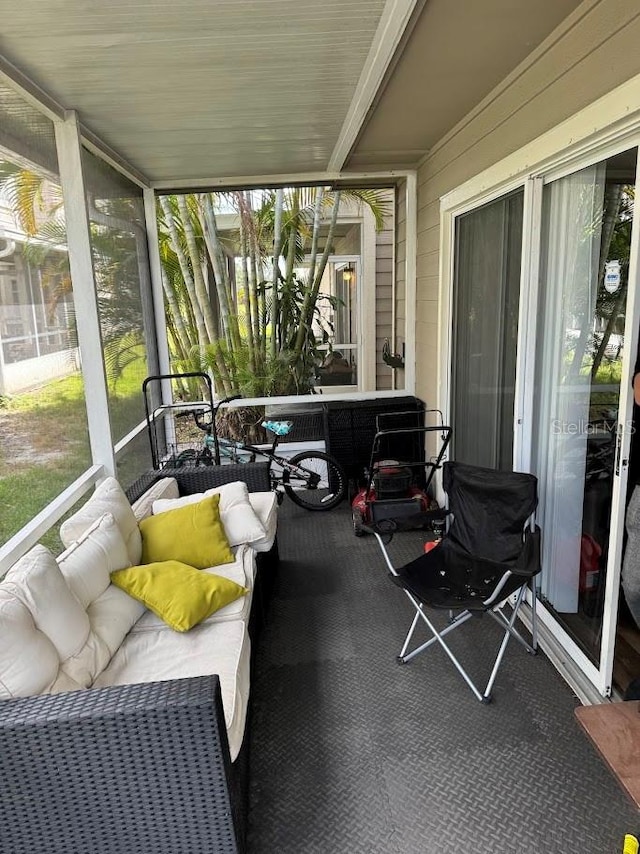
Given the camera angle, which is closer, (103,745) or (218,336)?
(103,745)

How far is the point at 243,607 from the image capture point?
2.48 metres

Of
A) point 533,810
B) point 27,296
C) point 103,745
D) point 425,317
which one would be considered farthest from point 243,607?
point 425,317

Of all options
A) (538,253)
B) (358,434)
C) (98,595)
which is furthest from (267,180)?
(98,595)

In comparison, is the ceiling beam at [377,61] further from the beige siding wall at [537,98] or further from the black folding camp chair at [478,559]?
the black folding camp chair at [478,559]

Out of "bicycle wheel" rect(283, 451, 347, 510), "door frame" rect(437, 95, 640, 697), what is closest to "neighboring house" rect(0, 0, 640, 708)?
"door frame" rect(437, 95, 640, 697)

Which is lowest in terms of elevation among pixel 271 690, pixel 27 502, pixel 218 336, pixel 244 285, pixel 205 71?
pixel 271 690

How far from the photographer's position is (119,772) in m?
1.61

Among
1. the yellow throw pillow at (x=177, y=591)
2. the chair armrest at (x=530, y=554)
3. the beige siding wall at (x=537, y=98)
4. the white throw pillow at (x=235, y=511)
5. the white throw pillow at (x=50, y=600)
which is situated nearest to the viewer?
the white throw pillow at (x=50, y=600)

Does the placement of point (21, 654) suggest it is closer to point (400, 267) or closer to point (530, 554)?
point (530, 554)

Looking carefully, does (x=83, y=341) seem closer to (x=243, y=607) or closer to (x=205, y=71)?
(x=205, y=71)

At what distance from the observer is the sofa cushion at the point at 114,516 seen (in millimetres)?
2547

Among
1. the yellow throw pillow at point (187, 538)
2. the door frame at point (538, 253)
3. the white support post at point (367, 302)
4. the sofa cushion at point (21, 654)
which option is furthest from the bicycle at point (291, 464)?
the sofa cushion at point (21, 654)

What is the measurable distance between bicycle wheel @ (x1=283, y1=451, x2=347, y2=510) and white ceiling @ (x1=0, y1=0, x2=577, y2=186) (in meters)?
2.37

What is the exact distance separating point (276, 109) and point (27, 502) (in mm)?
2422
